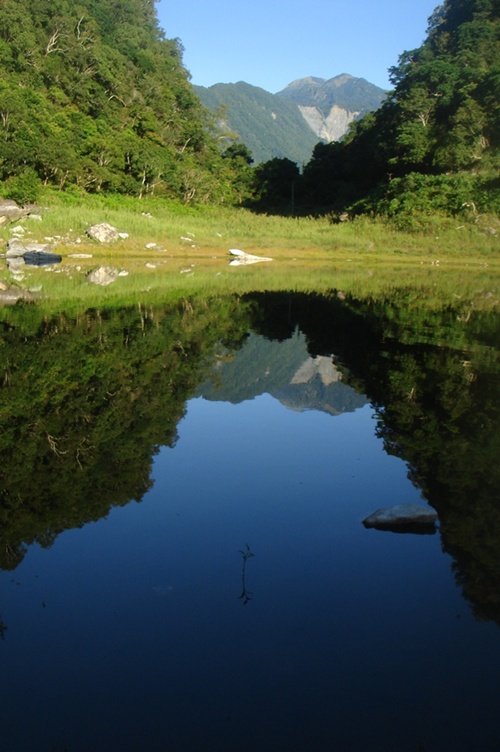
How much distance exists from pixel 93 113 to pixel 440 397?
53.3m

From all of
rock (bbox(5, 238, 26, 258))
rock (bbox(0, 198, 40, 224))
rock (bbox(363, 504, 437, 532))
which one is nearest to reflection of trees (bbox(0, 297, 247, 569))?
rock (bbox(363, 504, 437, 532))

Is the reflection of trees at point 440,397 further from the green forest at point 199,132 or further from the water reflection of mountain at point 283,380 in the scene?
the green forest at point 199,132

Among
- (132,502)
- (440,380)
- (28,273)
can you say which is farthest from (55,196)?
(132,502)

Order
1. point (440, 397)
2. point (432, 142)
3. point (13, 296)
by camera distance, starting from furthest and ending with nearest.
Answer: point (432, 142), point (13, 296), point (440, 397)

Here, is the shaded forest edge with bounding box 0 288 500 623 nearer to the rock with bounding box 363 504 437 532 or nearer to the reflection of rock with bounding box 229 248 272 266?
the rock with bounding box 363 504 437 532

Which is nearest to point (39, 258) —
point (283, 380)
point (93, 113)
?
point (283, 380)

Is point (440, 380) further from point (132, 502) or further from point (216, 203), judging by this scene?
point (216, 203)

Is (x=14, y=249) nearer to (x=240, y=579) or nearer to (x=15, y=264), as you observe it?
(x=15, y=264)

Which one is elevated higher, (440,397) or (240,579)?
(240,579)

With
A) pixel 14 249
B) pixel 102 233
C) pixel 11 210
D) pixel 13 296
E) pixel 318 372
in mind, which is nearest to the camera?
pixel 318 372

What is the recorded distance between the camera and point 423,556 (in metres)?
4.45

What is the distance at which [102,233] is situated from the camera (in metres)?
37.0

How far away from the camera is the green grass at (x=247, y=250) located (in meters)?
25.2

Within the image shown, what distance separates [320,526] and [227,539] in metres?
0.77
